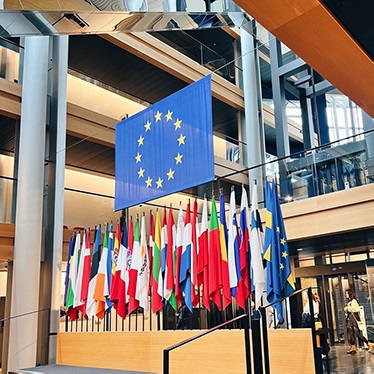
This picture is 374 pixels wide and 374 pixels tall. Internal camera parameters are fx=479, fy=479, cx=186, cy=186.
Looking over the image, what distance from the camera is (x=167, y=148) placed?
6559 millimetres

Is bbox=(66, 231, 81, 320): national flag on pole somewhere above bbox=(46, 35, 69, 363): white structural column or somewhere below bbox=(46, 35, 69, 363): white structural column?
below

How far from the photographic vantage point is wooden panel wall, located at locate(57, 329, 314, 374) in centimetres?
482

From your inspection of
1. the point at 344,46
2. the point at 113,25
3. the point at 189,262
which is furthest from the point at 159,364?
the point at 344,46

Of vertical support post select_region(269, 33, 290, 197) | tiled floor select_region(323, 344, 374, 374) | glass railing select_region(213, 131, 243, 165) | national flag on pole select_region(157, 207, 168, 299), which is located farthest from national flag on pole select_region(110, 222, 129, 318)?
glass railing select_region(213, 131, 243, 165)

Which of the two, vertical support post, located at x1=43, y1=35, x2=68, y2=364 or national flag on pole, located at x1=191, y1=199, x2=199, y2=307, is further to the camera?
vertical support post, located at x1=43, y1=35, x2=68, y2=364

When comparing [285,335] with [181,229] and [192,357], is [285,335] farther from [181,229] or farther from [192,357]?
[181,229]

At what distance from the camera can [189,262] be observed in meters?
6.36

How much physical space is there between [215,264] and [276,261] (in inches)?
32.3

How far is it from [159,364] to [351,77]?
4394 millimetres

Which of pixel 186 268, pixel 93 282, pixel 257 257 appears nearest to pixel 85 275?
pixel 93 282

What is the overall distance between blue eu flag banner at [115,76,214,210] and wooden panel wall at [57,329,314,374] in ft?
6.13

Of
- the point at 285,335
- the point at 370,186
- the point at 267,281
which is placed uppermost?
the point at 370,186

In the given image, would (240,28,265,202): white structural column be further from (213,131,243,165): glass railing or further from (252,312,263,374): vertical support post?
(252,312,263,374): vertical support post

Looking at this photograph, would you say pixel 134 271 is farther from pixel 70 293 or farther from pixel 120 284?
pixel 70 293
